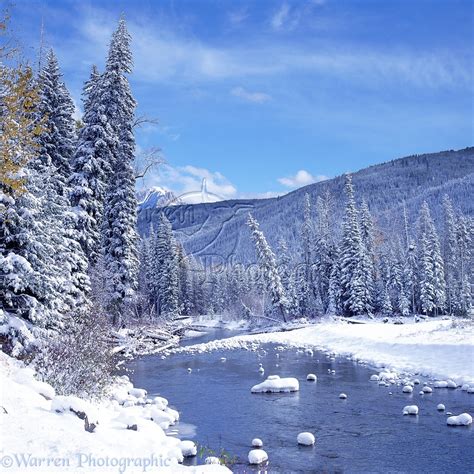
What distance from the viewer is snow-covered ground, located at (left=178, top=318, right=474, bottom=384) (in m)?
22.0

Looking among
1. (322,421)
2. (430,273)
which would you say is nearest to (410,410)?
(322,421)

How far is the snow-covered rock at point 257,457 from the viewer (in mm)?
10906

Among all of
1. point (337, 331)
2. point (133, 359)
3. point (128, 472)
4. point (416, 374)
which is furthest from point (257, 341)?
point (128, 472)

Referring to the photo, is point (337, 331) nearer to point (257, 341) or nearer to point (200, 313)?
point (257, 341)

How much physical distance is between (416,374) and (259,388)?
8.01 m

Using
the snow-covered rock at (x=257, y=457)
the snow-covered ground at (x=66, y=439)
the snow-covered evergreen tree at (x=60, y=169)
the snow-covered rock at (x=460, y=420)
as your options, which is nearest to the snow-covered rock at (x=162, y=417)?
the snow-covered ground at (x=66, y=439)

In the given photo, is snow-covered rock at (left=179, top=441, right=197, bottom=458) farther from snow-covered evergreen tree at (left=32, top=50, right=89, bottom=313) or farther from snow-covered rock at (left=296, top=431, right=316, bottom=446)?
snow-covered evergreen tree at (left=32, top=50, right=89, bottom=313)

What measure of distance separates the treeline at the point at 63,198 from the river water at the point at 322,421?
602cm

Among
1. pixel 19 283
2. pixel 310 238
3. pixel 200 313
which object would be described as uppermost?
pixel 310 238

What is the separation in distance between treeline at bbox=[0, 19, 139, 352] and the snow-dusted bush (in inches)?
66.9

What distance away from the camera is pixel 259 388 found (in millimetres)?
19312

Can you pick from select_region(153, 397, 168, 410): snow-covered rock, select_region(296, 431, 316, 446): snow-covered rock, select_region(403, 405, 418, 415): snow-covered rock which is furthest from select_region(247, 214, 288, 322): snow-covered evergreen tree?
select_region(296, 431, 316, 446): snow-covered rock

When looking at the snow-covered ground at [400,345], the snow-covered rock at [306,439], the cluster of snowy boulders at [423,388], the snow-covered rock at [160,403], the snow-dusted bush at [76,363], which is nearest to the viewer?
the snow-covered rock at [306,439]

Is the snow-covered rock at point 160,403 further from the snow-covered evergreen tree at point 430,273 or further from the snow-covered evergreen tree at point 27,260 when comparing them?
the snow-covered evergreen tree at point 430,273
